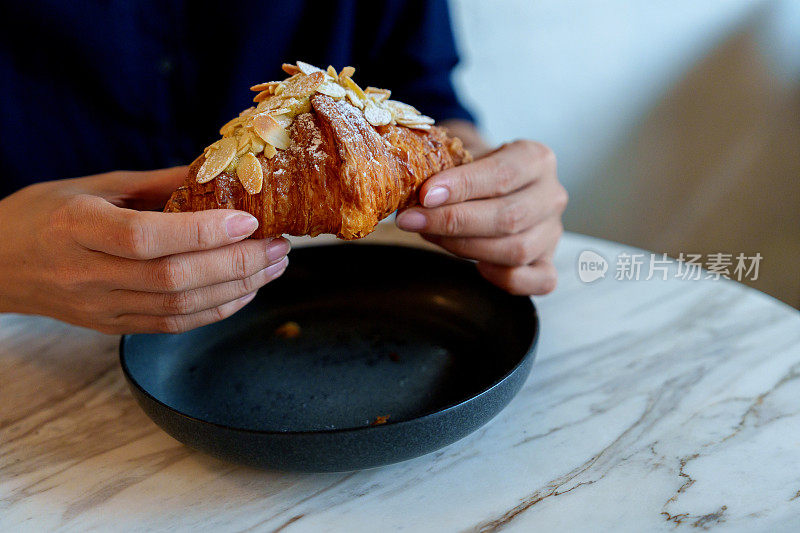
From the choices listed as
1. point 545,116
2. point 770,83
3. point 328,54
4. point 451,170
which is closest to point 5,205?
point 451,170

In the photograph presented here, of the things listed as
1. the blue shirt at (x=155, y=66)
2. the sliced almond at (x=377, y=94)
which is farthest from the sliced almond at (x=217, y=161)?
the blue shirt at (x=155, y=66)

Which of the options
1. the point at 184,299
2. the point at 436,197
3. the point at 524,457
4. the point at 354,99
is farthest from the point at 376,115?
the point at 524,457

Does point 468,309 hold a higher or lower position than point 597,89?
lower

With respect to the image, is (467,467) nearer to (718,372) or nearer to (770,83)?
(718,372)

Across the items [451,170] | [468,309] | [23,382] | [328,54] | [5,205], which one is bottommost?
[23,382]

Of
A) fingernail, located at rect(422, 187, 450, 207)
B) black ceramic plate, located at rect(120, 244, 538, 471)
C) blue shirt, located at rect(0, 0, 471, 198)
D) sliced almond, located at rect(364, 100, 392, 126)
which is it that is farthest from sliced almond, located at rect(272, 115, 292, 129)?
blue shirt, located at rect(0, 0, 471, 198)

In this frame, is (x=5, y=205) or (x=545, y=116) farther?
(x=545, y=116)

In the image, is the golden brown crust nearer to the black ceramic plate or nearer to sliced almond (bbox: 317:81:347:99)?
sliced almond (bbox: 317:81:347:99)
